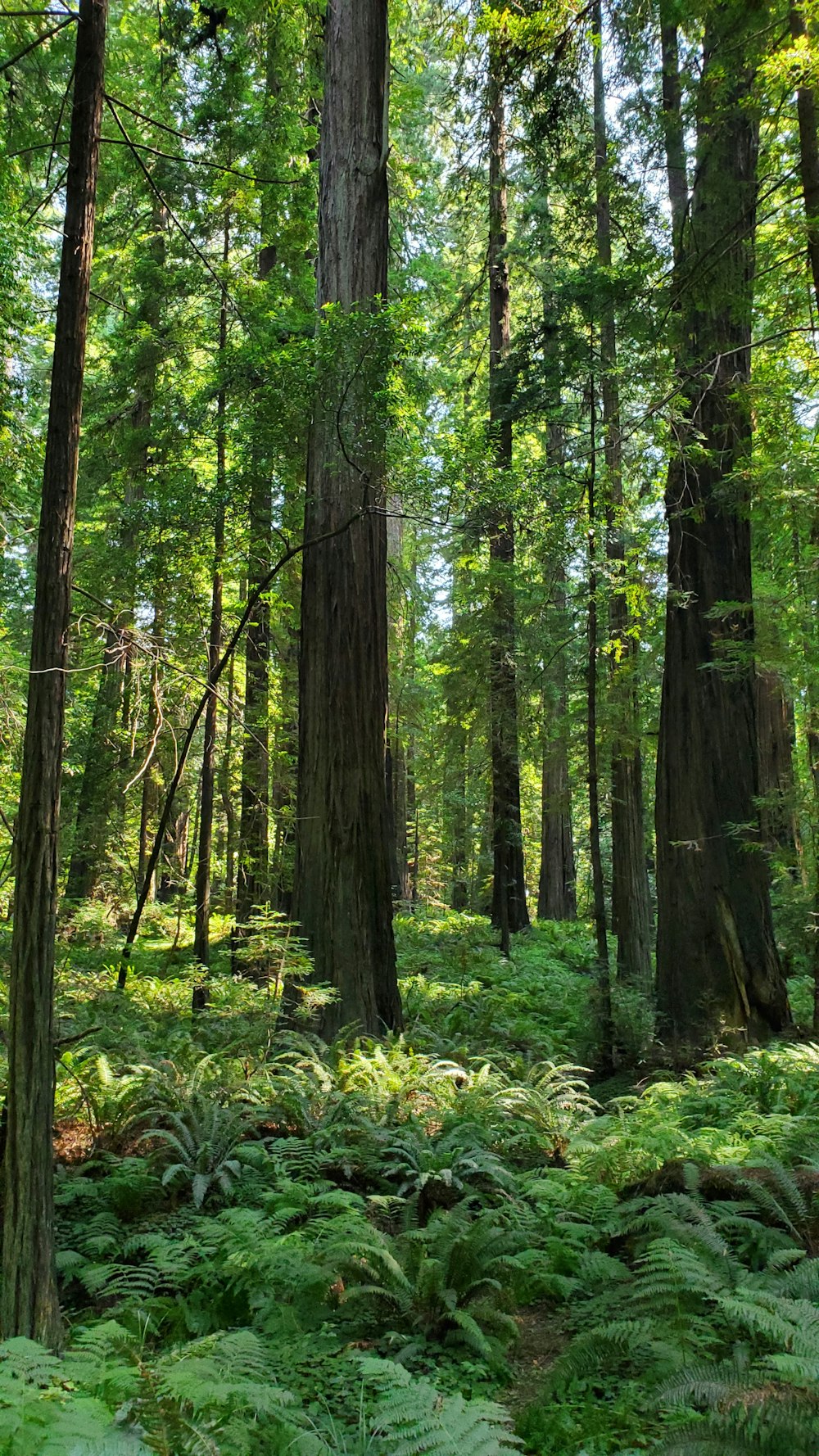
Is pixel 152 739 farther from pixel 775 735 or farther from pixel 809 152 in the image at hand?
pixel 775 735

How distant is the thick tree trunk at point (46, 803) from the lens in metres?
2.92

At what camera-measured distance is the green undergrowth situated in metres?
2.36

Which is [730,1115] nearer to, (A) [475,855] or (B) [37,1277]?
(B) [37,1277]

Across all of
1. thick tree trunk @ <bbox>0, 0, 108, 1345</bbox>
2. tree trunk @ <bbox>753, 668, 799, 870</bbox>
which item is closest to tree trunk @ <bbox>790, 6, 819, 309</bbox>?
thick tree trunk @ <bbox>0, 0, 108, 1345</bbox>

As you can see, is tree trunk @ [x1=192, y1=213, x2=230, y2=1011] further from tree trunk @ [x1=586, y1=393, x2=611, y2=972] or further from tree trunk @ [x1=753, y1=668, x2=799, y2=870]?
tree trunk @ [x1=753, y1=668, x2=799, y2=870]

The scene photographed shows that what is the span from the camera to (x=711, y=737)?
855 cm

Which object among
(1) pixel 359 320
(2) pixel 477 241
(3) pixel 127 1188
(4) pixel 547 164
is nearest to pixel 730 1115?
(3) pixel 127 1188

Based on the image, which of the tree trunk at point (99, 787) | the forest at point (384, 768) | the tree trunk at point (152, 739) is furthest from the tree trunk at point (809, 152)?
the tree trunk at point (99, 787)

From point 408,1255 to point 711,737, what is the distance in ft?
20.2

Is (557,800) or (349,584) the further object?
(557,800)

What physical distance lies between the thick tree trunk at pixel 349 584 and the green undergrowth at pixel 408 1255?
1.77ft

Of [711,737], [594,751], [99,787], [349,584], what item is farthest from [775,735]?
[99,787]

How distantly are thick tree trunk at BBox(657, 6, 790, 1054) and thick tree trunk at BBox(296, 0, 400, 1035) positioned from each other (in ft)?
9.23

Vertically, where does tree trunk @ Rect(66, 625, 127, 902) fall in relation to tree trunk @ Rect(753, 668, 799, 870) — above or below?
below
